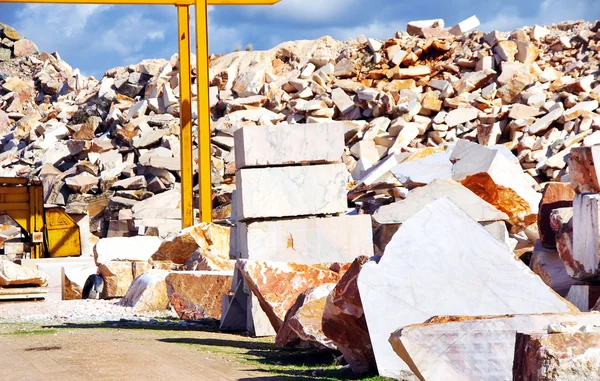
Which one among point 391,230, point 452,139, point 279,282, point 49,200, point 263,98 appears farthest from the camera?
point 263,98

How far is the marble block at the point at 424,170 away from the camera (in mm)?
11453

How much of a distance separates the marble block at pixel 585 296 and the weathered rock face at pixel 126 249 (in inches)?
340

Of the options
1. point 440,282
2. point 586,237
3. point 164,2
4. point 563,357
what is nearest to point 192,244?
point 164,2

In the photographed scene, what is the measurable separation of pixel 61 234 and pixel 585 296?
11.7 metres

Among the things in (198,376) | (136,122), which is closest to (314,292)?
(198,376)

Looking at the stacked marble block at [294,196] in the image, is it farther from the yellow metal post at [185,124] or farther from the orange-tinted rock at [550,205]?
the yellow metal post at [185,124]

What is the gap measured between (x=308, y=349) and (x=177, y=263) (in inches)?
216

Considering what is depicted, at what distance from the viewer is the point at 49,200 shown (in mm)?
20375

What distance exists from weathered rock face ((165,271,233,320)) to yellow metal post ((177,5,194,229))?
5.22 metres

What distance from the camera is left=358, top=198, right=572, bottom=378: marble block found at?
4.39 m

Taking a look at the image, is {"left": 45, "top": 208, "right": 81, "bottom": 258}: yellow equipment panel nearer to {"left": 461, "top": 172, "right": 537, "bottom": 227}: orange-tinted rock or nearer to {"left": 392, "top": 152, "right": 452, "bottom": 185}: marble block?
{"left": 392, "top": 152, "right": 452, "bottom": 185}: marble block

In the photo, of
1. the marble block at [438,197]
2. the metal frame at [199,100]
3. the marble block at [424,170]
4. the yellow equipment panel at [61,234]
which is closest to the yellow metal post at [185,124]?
the metal frame at [199,100]

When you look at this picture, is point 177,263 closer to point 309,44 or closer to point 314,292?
point 314,292

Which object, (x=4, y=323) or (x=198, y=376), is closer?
(x=198, y=376)
